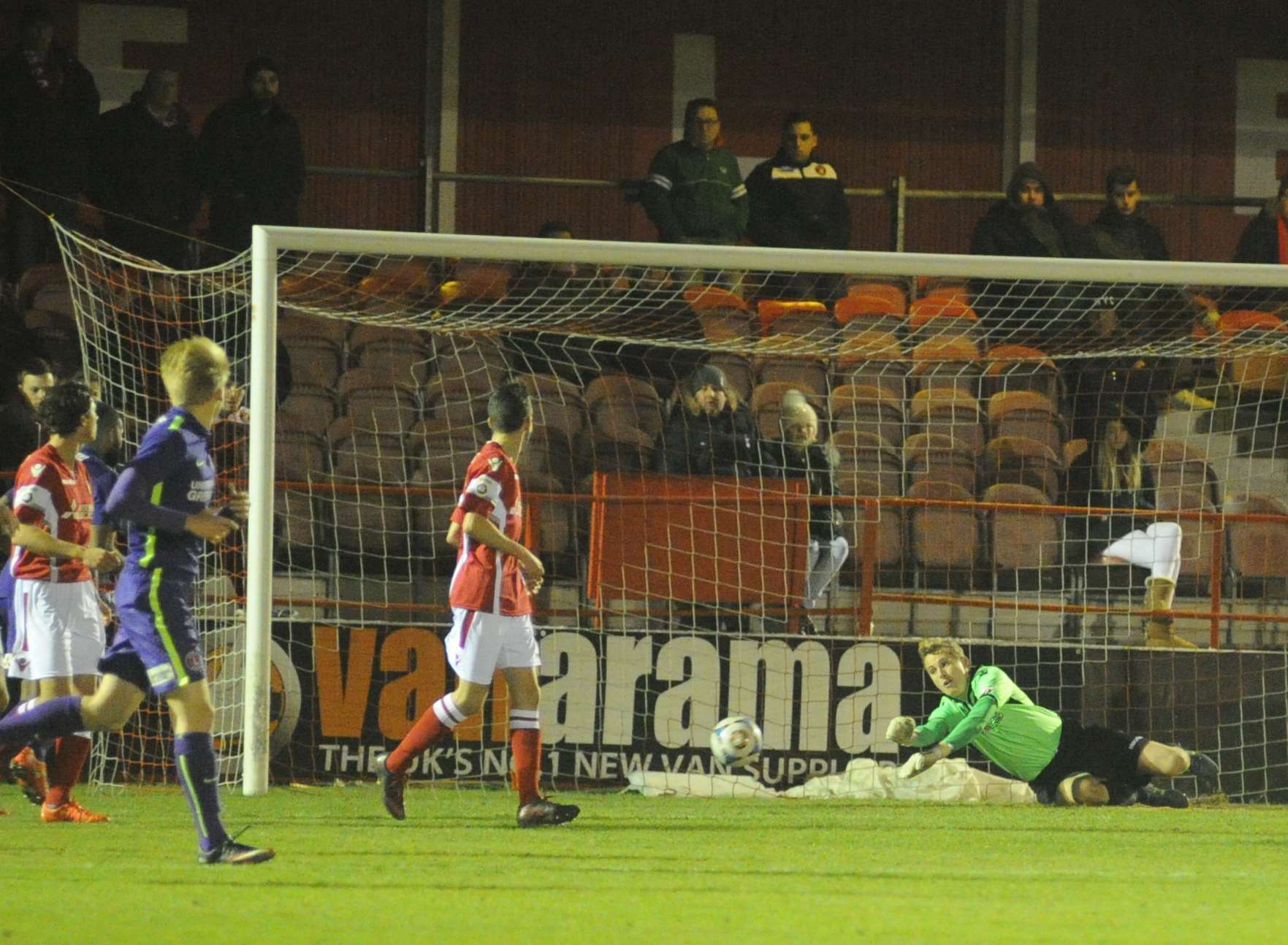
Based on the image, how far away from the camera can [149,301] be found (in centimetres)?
1038

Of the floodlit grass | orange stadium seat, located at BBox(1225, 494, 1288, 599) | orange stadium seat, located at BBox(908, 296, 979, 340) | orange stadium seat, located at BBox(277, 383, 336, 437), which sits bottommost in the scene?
the floodlit grass

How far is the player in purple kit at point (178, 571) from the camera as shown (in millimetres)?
5180

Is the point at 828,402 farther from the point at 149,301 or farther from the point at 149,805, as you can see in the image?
the point at 149,805

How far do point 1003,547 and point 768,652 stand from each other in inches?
75.7

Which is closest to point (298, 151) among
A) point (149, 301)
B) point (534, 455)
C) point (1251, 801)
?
point (149, 301)

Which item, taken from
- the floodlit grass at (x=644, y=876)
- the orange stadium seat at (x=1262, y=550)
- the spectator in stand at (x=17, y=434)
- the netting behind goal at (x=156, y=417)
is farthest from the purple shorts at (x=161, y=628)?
the orange stadium seat at (x=1262, y=550)

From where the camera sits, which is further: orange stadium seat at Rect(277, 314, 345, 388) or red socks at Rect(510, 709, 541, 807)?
orange stadium seat at Rect(277, 314, 345, 388)

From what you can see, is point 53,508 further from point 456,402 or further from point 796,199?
point 796,199

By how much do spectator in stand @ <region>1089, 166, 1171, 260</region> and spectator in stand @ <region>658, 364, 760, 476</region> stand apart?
3.69 m

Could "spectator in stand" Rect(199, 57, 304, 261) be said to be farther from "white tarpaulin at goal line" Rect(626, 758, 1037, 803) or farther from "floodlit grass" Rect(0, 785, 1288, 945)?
"white tarpaulin at goal line" Rect(626, 758, 1037, 803)

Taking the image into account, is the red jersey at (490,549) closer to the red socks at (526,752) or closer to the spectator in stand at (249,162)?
the red socks at (526,752)

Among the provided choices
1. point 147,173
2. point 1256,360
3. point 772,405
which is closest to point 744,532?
point 772,405

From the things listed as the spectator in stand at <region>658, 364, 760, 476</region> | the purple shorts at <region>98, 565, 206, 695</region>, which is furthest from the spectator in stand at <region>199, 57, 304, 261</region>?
the purple shorts at <region>98, 565, 206, 695</region>

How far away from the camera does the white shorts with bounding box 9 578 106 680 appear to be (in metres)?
6.63
